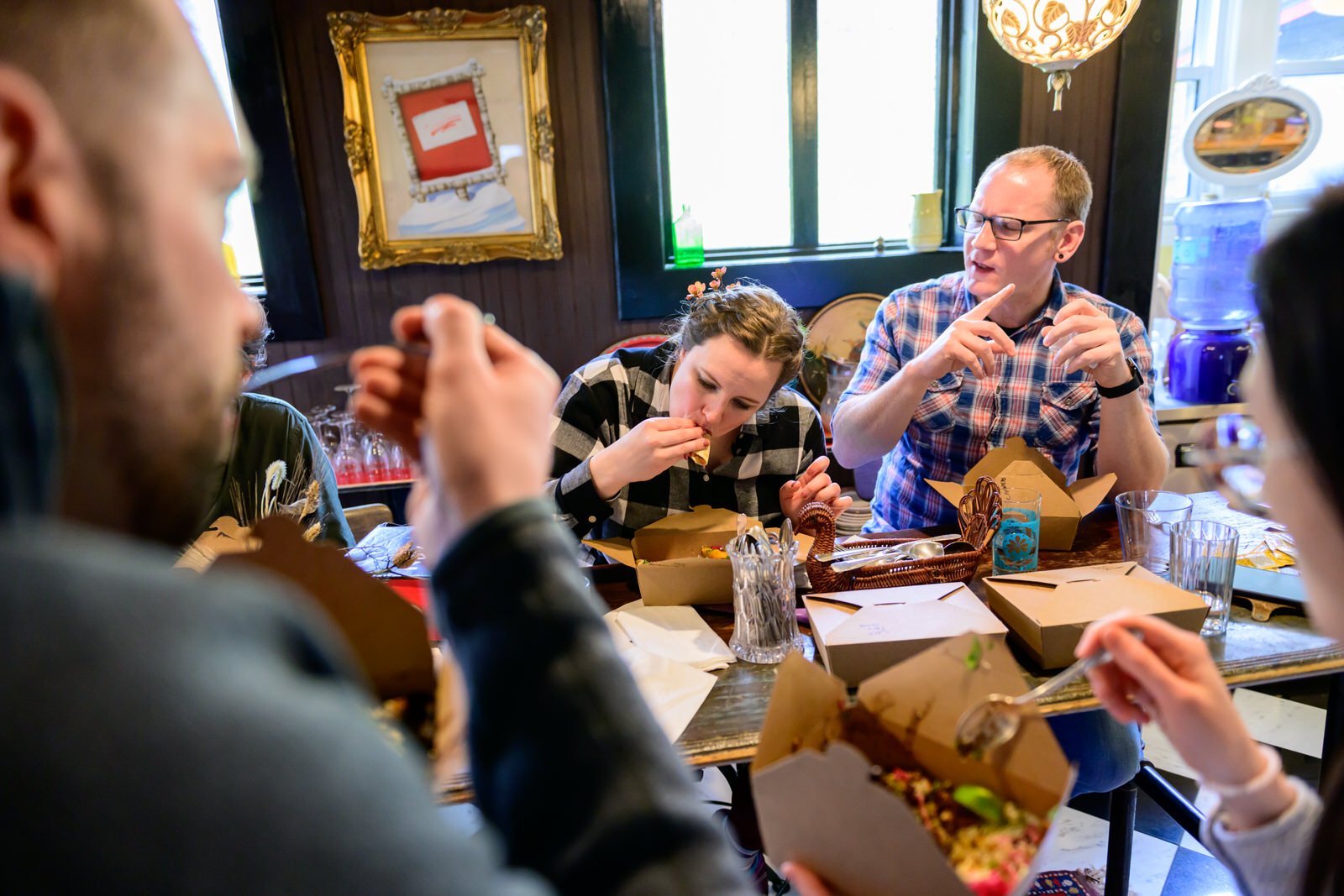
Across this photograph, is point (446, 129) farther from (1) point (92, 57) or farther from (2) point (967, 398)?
(1) point (92, 57)

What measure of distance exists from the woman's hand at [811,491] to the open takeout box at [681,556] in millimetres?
170

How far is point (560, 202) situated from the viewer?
11.3 ft

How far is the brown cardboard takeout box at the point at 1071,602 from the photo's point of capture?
3.90ft

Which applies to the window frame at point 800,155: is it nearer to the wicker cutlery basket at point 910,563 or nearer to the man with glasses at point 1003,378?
the man with glasses at point 1003,378

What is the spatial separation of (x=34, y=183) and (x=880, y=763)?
0.80 metres

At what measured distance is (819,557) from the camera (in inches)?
54.9

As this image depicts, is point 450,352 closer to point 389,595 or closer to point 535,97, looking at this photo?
point 389,595

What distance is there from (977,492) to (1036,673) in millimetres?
406

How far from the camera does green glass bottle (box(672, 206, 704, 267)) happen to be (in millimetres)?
3523

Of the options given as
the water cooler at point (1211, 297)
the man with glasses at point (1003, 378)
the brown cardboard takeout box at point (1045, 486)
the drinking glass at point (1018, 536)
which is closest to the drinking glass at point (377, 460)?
the man with glasses at point (1003, 378)

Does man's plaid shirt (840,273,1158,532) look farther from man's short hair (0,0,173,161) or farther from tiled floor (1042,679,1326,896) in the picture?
man's short hair (0,0,173,161)

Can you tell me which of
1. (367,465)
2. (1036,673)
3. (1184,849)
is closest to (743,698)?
(1036,673)

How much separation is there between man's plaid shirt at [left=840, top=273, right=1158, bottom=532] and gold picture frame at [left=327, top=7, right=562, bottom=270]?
1.70 m

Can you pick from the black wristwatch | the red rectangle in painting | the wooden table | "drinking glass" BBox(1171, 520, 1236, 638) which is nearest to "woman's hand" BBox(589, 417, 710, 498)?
the wooden table
